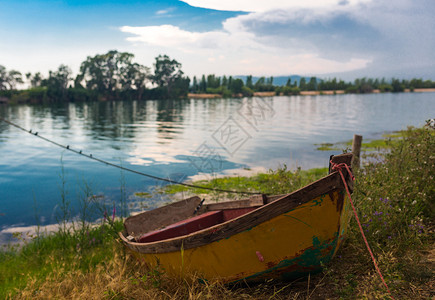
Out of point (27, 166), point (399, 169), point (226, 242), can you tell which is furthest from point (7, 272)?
point (27, 166)

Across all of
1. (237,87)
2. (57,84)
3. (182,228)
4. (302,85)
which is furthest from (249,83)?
(182,228)

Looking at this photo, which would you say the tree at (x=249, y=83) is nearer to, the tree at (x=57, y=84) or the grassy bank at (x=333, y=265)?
the tree at (x=57, y=84)

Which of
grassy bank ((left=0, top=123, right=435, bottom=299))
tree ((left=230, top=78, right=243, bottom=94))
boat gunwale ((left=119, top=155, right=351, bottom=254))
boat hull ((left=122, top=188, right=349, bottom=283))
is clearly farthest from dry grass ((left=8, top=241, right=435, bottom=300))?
tree ((left=230, top=78, right=243, bottom=94))

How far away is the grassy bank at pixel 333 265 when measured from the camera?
386 centimetres

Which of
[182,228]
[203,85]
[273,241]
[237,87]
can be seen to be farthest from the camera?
[203,85]

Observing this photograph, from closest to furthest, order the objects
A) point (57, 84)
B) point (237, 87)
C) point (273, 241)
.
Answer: point (273, 241)
point (57, 84)
point (237, 87)

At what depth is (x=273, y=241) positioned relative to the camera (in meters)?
3.70

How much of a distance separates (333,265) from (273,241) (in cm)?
132

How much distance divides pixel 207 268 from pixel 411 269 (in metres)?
2.48

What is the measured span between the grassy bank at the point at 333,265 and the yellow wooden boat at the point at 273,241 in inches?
8.6

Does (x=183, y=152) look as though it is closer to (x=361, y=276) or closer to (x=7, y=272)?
(x=7, y=272)

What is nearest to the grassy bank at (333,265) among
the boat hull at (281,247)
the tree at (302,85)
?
the boat hull at (281,247)

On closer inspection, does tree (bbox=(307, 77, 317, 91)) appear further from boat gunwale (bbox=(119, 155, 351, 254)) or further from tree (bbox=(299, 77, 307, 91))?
boat gunwale (bbox=(119, 155, 351, 254))

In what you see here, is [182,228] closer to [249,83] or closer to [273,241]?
[273,241]
